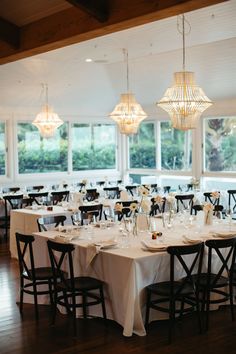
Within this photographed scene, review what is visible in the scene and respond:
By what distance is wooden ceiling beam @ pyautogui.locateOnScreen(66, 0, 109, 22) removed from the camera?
479 centimetres

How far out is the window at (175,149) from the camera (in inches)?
491

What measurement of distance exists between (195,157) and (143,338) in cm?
793

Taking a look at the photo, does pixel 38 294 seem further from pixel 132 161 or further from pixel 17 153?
pixel 132 161

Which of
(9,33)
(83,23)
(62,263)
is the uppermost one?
(9,33)

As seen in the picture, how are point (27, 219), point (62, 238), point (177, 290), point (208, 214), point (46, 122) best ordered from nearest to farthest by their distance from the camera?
point (177, 290) → point (62, 238) → point (208, 214) → point (27, 219) → point (46, 122)

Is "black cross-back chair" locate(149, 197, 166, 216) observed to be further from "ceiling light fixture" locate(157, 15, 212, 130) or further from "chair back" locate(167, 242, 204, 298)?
"chair back" locate(167, 242, 204, 298)

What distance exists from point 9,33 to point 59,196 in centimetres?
430

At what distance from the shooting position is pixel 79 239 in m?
5.43

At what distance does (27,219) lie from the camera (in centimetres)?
787

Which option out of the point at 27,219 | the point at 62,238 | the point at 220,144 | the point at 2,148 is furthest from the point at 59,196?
the point at 62,238

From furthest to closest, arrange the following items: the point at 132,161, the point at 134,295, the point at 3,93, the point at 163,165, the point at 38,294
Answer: the point at 132,161
the point at 163,165
the point at 3,93
the point at 38,294
the point at 134,295

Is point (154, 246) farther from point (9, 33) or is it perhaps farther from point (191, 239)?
point (9, 33)

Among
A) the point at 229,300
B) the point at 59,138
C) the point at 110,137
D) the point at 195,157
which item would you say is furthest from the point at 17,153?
the point at 229,300

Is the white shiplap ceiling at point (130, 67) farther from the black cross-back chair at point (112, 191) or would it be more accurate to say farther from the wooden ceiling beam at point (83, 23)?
the black cross-back chair at point (112, 191)
